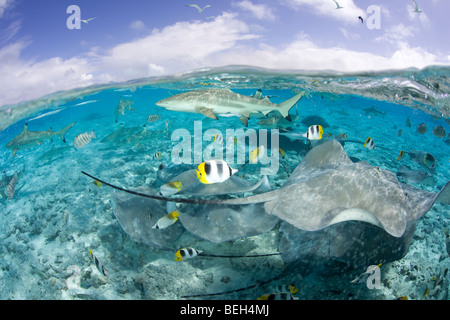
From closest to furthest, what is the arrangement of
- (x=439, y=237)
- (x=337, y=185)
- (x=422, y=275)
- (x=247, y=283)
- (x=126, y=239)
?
1. (x=337, y=185)
2. (x=247, y=283)
3. (x=422, y=275)
4. (x=126, y=239)
5. (x=439, y=237)

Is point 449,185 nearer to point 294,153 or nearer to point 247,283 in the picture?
point 247,283

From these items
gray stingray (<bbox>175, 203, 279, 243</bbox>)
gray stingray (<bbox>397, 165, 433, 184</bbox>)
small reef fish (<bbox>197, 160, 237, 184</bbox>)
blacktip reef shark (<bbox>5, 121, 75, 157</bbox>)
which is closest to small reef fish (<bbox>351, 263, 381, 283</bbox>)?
gray stingray (<bbox>175, 203, 279, 243</bbox>)

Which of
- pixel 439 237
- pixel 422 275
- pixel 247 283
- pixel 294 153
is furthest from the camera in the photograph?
pixel 294 153

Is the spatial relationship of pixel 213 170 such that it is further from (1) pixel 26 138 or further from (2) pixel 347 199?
(1) pixel 26 138

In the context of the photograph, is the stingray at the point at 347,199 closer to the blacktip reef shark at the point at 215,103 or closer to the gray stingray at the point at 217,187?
the gray stingray at the point at 217,187

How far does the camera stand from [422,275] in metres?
4.63

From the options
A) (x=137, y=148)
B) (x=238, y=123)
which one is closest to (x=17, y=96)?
(x=137, y=148)

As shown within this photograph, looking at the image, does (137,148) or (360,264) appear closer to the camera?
(360,264)

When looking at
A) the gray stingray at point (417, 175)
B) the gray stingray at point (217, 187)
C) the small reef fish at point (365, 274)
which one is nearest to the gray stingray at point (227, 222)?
the gray stingray at point (217, 187)

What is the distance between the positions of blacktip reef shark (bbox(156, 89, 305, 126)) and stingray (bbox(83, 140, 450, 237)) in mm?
2700

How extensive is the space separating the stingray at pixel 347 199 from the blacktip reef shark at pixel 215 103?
2700 mm

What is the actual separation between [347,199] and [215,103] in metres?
4.11

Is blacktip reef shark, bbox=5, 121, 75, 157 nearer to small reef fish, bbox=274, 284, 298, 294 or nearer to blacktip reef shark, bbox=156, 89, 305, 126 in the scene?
blacktip reef shark, bbox=156, 89, 305, 126

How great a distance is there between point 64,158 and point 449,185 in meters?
15.8
